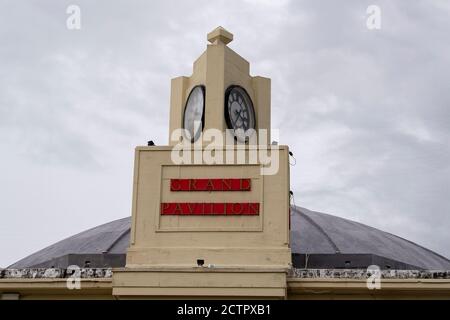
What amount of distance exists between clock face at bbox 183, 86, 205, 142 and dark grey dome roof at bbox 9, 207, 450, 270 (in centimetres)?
416

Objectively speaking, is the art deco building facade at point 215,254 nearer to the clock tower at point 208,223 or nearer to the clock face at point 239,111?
the clock tower at point 208,223

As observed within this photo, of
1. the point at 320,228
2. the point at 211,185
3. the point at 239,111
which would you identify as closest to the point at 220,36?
the point at 239,111

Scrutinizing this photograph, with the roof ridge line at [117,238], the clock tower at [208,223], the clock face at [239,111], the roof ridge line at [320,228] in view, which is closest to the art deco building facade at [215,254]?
the clock tower at [208,223]

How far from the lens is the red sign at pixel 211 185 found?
19.8 m

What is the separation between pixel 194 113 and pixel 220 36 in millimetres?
2462

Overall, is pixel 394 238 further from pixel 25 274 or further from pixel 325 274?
pixel 25 274

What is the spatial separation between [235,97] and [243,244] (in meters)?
5.49

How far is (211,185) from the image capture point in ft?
65.3

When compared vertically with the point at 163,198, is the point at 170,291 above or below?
below

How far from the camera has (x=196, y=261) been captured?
19.2m

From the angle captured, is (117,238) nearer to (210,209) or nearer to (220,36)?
(210,209)

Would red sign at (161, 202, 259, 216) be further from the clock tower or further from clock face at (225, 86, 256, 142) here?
clock face at (225, 86, 256, 142)

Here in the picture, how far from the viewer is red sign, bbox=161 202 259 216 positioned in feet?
64.3
